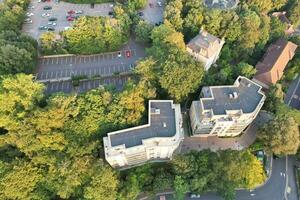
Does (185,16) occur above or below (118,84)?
above

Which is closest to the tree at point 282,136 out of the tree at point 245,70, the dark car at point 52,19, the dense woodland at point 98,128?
the dense woodland at point 98,128

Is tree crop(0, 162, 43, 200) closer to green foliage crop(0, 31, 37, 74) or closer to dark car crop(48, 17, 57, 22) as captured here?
green foliage crop(0, 31, 37, 74)

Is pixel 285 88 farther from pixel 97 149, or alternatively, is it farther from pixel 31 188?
pixel 31 188

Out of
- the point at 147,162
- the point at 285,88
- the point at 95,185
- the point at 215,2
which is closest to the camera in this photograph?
the point at 95,185

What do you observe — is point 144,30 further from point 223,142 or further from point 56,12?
point 223,142

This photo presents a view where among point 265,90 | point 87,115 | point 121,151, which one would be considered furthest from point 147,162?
point 265,90

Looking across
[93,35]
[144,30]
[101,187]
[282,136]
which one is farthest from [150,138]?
[93,35]
